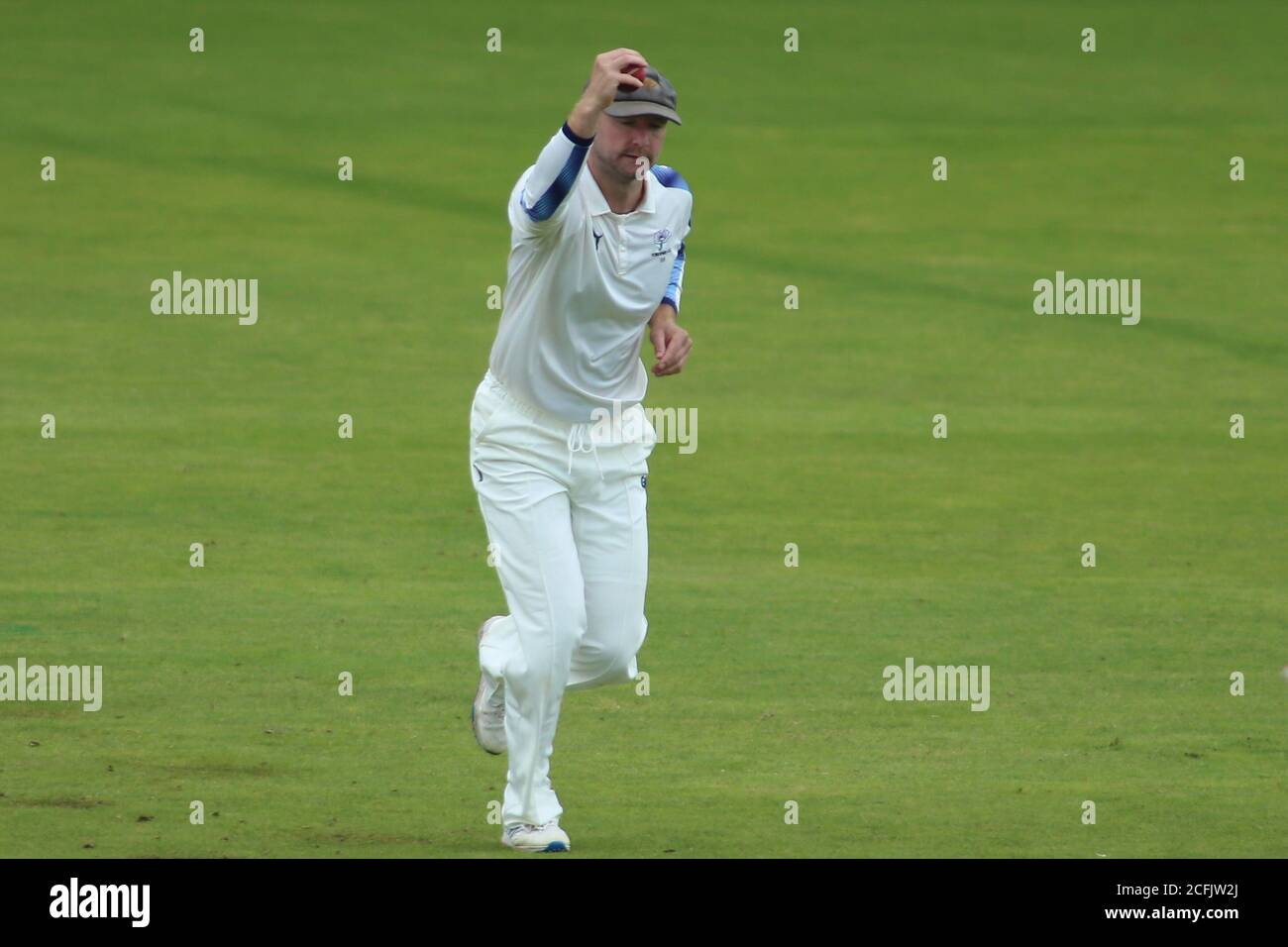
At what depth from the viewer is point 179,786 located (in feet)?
27.1

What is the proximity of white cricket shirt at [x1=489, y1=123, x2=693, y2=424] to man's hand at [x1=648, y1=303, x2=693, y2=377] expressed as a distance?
0.21 feet

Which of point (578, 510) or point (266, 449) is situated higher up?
point (266, 449)

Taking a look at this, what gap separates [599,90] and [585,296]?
2.99 ft

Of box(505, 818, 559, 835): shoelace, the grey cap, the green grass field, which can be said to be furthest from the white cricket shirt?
the green grass field

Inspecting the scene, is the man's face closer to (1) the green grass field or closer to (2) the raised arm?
(2) the raised arm

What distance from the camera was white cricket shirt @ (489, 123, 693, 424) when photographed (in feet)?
23.9

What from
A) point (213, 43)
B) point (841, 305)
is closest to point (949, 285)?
point (841, 305)

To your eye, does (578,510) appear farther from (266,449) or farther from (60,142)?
(60,142)

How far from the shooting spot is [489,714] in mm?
7961

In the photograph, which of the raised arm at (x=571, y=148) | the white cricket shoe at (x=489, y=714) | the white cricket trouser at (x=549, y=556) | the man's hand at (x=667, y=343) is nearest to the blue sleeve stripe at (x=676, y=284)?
the man's hand at (x=667, y=343)

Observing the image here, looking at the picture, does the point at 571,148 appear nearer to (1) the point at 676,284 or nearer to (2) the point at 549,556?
(1) the point at 676,284

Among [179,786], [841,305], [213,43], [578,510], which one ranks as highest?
[213,43]

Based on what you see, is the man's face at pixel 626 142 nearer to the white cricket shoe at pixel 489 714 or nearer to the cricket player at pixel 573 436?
the cricket player at pixel 573 436

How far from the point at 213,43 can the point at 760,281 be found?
11.8 m
